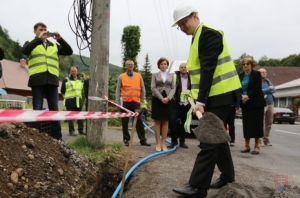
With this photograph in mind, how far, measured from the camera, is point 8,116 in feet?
6.44

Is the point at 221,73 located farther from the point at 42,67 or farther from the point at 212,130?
the point at 42,67

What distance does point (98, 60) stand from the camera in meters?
5.55

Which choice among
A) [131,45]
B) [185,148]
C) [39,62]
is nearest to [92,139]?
[39,62]

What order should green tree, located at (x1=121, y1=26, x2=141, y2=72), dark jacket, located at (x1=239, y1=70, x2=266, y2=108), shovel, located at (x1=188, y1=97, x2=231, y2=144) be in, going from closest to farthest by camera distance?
shovel, located at (x1=188, y1=97, x2=231, y2=144) → dark jacket, located at (x1=239, y1=70, x2=266, y2=108) → green tree, located at (x1=121, y1=26, x2=141, y2=72)

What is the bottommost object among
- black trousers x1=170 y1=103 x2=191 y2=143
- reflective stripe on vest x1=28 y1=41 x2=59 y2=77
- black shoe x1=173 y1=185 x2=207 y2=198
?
black shoe x1=173 y1=185 x2=207 y2=198

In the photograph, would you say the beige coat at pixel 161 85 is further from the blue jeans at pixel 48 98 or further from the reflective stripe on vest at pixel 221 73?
the reflective stripe on vest at pixel 221 73

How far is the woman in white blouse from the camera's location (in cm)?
647

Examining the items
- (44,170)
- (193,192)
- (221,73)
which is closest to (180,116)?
(221,73)

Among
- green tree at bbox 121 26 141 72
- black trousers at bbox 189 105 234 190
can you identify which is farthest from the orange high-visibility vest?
green tree at bbox 121 26 141 72

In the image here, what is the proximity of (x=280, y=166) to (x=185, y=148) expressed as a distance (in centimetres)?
204

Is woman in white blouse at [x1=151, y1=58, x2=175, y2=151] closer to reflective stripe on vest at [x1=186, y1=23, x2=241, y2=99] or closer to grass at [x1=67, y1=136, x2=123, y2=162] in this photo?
grass at [x1=67, y1=136, x2=123, y2=162]

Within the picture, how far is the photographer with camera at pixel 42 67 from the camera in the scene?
213 inches

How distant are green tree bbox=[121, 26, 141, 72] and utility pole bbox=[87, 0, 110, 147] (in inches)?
510

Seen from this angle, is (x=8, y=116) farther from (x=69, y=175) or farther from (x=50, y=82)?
(x=50, y=82)
